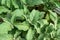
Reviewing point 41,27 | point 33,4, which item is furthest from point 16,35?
point 33,4

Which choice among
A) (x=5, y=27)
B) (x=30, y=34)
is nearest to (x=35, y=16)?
(x=30, y=34)

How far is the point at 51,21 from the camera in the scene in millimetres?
2604

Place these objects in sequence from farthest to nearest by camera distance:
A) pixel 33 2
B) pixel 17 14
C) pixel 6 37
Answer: pixel 33 2
pixel 17 14
pixel 6 37

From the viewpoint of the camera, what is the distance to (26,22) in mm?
2400

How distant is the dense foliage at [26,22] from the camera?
2328 millimetres

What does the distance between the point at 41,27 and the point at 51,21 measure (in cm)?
29

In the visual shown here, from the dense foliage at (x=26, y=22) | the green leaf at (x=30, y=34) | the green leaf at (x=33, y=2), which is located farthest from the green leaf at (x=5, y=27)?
the green leaf at (x=33, y=2)

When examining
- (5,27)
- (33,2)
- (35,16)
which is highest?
(33,2)

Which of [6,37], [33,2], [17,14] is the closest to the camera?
[6,37]

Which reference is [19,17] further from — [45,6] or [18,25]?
[45,6]

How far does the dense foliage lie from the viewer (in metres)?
2.33

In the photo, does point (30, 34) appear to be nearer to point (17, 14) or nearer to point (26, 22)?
point (26, 22)

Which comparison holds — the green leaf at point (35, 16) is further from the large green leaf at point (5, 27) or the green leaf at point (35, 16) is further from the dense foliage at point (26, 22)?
the large green leaf at point (5, 27)

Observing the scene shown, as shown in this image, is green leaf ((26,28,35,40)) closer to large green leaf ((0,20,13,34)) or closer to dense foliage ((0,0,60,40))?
dense foliage ((0,0,60,40))
